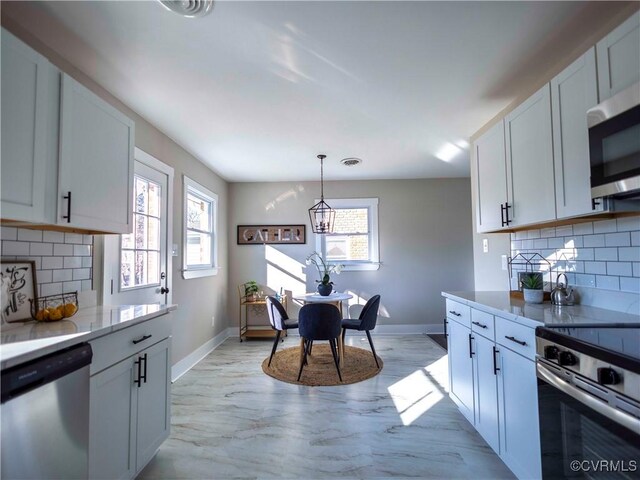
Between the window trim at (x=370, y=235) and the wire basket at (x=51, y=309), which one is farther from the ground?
the window trim at (x=370, y=235)

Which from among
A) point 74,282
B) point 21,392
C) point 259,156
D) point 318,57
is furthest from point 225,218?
point 21,392

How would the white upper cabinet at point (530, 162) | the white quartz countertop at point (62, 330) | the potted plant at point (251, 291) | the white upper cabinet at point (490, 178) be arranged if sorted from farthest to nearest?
the potted plant at point (251, 291) < the white upper cabinet at point (490, 178) < the white upper cabinet at point (530, 162) < the white quartz countertop at point (62, 330)

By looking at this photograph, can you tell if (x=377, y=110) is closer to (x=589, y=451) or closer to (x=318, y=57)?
(x=318, y=57)

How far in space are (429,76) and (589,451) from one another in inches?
84.2

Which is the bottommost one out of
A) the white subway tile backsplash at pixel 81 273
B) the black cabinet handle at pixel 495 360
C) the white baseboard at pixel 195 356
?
the white baseboard at pixel 195 356

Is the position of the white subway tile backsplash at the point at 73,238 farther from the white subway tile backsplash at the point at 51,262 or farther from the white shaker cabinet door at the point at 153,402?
the white shaker cabinet door at the point at 153,402

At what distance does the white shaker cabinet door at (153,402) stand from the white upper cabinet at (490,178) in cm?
256

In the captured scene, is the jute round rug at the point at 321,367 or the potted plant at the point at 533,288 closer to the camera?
the potted plant at the point at 533,288

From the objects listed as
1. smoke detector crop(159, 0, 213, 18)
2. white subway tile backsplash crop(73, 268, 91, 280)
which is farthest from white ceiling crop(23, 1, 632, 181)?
white subway tile backsplash crop(73, 268, 91, 280)

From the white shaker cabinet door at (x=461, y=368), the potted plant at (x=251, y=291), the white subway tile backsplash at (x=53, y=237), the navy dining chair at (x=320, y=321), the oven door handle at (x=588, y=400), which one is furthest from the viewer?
the potted plant at (x=251, y=291)

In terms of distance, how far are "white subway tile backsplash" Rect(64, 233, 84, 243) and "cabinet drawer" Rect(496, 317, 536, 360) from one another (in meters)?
2.63

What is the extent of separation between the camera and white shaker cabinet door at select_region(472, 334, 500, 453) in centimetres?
179

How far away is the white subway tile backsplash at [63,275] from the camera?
5.93 feet

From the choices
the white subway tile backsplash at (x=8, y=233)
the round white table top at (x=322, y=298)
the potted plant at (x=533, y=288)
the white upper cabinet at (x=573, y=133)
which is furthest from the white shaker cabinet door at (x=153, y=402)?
the white upper cabinet at (x=573, y=133)
